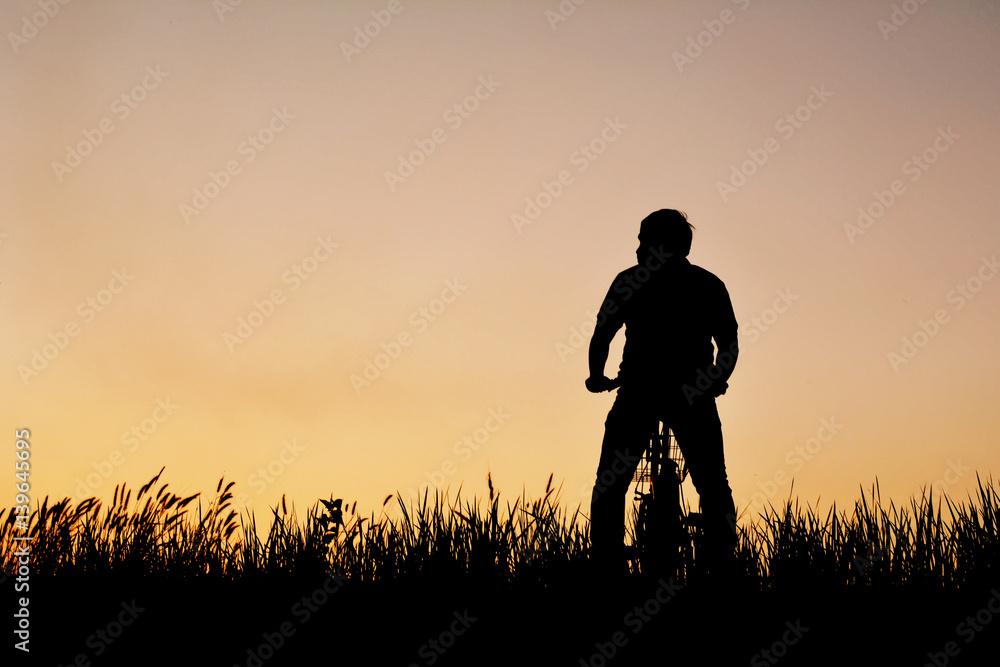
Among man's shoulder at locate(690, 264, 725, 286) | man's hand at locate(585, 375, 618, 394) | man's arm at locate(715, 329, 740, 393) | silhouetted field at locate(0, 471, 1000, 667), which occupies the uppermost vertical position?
man's shoulder at locate(690, 264, 725, 286)

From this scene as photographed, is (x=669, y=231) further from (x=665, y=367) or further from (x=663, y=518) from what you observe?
(x=663, y=518)

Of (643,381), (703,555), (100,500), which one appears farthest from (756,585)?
(100,500)

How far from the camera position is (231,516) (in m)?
5.98

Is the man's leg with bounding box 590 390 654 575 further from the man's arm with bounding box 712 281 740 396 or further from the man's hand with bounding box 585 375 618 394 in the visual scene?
the man's arm with bounding box 712 281 740 396

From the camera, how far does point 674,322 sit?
5.49 metres

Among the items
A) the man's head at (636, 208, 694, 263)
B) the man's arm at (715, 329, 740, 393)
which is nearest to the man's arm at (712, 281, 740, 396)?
the man's arm at (715, 329, 740, 393)

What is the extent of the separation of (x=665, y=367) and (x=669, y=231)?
0.88 metres

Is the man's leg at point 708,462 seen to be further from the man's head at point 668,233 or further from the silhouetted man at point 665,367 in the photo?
the man's head at point 668,233

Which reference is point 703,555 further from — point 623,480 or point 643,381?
point 643,381

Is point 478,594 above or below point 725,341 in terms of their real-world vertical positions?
below

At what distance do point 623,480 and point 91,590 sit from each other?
11.0ft

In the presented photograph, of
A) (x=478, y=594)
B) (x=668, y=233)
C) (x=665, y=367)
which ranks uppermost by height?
(x=668, y=233)

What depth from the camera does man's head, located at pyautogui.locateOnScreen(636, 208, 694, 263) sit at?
548 centimetres

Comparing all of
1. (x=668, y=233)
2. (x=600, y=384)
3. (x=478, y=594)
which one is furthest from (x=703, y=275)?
(x=478, y=594)
